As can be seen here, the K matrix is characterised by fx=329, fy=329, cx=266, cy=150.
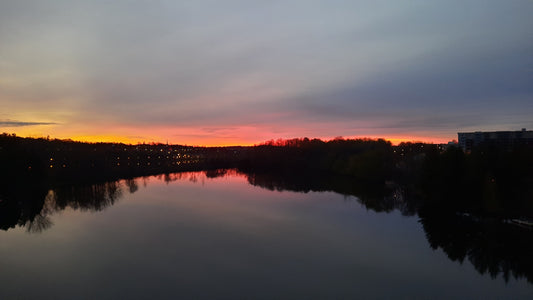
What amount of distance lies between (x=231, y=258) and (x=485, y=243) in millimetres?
17422

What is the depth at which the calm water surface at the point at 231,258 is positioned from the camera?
15297 mm

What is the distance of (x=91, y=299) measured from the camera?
47.1 ft

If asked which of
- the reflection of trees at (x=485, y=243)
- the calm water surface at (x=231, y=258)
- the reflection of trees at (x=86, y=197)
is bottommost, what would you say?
the reflection of trees at (x=485, y=243)

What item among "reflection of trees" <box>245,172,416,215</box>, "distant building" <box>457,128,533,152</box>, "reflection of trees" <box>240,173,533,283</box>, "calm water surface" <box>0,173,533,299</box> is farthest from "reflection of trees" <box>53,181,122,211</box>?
"distant building" <box>457,128,533,152</box>

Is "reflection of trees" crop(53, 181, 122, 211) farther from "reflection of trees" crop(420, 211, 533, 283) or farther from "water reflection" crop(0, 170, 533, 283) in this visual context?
"reflection of trees" crop(420, 211, 533, 283)

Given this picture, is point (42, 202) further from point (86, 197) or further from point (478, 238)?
point (478, 238)

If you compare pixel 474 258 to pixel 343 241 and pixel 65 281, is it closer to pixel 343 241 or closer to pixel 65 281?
pixel 343 241

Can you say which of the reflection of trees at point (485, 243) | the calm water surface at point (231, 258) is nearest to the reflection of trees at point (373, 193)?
the calm water surface at point (231, 258)

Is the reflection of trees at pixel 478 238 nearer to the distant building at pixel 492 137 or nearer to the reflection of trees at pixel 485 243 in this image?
the reflection of trees at pixel 485 243

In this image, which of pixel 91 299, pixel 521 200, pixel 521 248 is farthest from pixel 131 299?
pixel 521 200

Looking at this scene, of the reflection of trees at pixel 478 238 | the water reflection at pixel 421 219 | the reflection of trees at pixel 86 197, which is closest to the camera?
the reflection of trees at pixel 478 238

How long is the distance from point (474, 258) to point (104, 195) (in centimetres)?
4167

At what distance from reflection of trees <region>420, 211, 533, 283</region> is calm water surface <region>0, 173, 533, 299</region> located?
1.01 metres

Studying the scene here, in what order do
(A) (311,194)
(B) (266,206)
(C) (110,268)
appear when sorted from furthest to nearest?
(A) (311,194), (B) (266,206), (C) (110,268)
